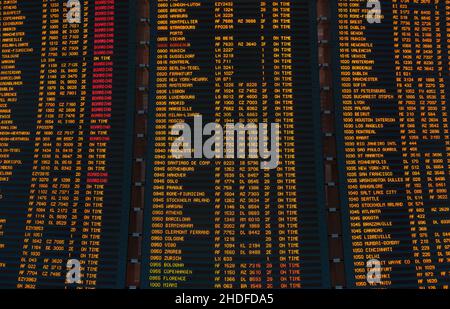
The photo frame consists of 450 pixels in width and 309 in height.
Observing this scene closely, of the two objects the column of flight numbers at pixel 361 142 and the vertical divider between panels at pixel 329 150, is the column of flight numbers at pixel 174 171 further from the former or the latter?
the column of flight numbers at pixel 361 142

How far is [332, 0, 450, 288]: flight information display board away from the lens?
4.31 meters

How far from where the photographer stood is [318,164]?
454 cm

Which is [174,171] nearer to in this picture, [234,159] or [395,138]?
[234,159]

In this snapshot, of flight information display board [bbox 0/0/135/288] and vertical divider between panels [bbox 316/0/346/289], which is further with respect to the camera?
vertical divider between panels [bbox 316/0/346/289]

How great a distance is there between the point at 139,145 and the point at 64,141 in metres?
0.78

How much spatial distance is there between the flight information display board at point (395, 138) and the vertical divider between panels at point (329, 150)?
0.13 m

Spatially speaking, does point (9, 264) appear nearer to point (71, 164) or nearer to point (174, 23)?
point (71, 164)

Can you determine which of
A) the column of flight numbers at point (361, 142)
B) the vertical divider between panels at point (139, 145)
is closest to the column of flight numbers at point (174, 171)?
the vertical divider between panels at point (139, 145)

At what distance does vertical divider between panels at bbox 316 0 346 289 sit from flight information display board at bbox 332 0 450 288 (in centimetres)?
13

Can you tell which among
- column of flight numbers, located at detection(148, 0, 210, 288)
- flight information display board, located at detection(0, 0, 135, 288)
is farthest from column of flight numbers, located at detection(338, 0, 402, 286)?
flight information display board, located at detection(0, 0, 135, 288)

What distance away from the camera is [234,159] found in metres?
4.57

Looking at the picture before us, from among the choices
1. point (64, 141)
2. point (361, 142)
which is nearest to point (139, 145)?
point (64, 141)

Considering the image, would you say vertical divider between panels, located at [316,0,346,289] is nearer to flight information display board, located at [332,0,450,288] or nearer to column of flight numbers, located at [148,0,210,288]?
flight information display board, located at [332,0,450,288]

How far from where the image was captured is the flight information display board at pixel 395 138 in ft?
14.1
